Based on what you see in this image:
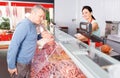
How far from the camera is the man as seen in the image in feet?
6.62

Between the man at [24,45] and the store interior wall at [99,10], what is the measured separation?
88.4 inches

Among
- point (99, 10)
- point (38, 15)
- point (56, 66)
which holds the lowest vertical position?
point (56, 66)

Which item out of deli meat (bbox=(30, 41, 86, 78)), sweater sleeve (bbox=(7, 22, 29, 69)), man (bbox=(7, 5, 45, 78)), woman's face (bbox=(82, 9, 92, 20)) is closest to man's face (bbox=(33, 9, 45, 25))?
man (bbox=(7, 5, 45, 78))

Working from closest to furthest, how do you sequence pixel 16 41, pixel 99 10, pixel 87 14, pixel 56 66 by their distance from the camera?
pixel 56 66 → pixel 16 41 → pixel 87 14 → pixel 99 10

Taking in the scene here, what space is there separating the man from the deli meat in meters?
0.37

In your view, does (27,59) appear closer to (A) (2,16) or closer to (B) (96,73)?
(B) (96,73)

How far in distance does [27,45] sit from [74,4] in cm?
368

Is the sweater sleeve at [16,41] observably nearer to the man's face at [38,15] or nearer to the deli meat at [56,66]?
the man's face at [38,15]

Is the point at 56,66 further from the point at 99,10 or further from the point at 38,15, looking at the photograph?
the point at 99,10

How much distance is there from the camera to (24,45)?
2123mm

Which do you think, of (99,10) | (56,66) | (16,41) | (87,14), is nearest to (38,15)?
(16,41)

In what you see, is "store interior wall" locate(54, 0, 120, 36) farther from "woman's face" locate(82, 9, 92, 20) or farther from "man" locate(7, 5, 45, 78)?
"man" locate(7, 5, 45, 78)

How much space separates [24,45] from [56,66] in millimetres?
900

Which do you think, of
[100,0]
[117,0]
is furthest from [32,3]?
[117,0]
